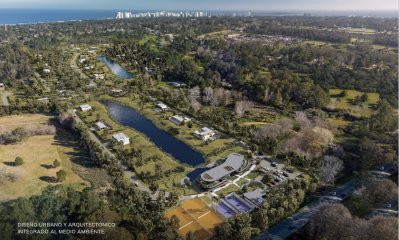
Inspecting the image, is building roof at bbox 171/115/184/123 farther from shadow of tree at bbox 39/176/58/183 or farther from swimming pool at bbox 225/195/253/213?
shadow of tree at bbox 39/176/58/183

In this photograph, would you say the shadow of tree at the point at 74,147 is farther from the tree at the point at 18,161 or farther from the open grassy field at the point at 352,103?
the open grassy field at the point at 352,103

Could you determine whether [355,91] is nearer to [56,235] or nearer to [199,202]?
[199,202]

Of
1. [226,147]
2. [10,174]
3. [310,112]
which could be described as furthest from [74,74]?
[310,112]

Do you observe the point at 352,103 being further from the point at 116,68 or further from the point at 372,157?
the point at 116,68

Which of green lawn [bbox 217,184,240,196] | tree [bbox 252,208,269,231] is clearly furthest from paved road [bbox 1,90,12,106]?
tree [bbox 252,208,269,231]

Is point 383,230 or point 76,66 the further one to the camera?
point 76,66

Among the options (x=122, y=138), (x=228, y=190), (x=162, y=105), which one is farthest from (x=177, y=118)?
(x=228, y=190)
